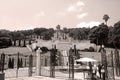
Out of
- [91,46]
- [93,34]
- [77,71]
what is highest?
[93,34]

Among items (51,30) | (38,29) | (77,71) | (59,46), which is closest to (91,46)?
(59,46)

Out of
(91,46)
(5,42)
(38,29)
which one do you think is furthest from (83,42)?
(38,29)

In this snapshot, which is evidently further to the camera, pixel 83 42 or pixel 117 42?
pixel 117 42

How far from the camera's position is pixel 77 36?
8875cm

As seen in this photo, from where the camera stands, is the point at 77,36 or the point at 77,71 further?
the point at 77,36

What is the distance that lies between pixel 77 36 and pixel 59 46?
112ft

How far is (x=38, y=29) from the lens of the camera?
359ft

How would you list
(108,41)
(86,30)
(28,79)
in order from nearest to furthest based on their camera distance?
1. (28,79)
2. (108,41)
3. (86,30)

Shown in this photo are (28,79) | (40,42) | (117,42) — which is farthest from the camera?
(117,42)

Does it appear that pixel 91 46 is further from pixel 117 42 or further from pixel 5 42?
pixel 5 42

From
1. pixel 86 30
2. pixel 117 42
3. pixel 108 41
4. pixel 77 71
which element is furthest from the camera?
pixel 86 30

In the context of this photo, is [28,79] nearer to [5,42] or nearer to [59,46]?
[59,46]

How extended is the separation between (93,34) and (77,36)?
57.2ft

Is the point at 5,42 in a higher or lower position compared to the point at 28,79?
higher
